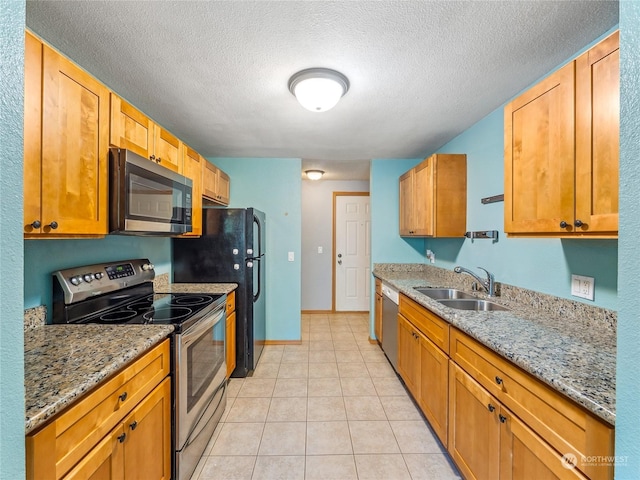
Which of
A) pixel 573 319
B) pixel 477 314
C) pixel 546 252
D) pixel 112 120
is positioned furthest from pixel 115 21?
pixel 573 319

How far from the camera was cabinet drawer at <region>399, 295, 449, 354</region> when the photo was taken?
5.61ft

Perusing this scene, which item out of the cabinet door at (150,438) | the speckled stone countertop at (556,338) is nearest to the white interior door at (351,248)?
the speckled stone countertop at (556,338)

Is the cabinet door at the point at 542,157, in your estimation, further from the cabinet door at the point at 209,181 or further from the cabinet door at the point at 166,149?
the cabinet door at the point at 209,181

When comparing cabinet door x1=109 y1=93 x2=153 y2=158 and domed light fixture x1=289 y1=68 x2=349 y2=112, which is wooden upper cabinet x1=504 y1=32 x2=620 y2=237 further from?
cabinet door x1=109 y1=93 x2=153 y2=158

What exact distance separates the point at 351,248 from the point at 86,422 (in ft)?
14.2

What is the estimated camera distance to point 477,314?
1.59 m

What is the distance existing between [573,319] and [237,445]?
2.16 metres

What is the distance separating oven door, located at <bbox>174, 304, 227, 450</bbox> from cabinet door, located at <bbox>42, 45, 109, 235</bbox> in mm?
745

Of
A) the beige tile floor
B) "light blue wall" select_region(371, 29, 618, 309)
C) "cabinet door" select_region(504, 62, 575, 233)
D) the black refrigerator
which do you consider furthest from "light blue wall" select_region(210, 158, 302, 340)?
"cabinet door" select_region(504, 62, 575, 233)

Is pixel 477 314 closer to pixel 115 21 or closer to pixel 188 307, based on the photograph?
pixel 188 307

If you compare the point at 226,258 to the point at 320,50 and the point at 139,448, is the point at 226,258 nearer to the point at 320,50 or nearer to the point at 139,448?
the point at 139,448

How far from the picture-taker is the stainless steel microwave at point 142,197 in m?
1.44

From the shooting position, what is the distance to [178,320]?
1.55m

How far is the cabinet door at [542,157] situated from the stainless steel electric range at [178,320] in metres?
1.89
